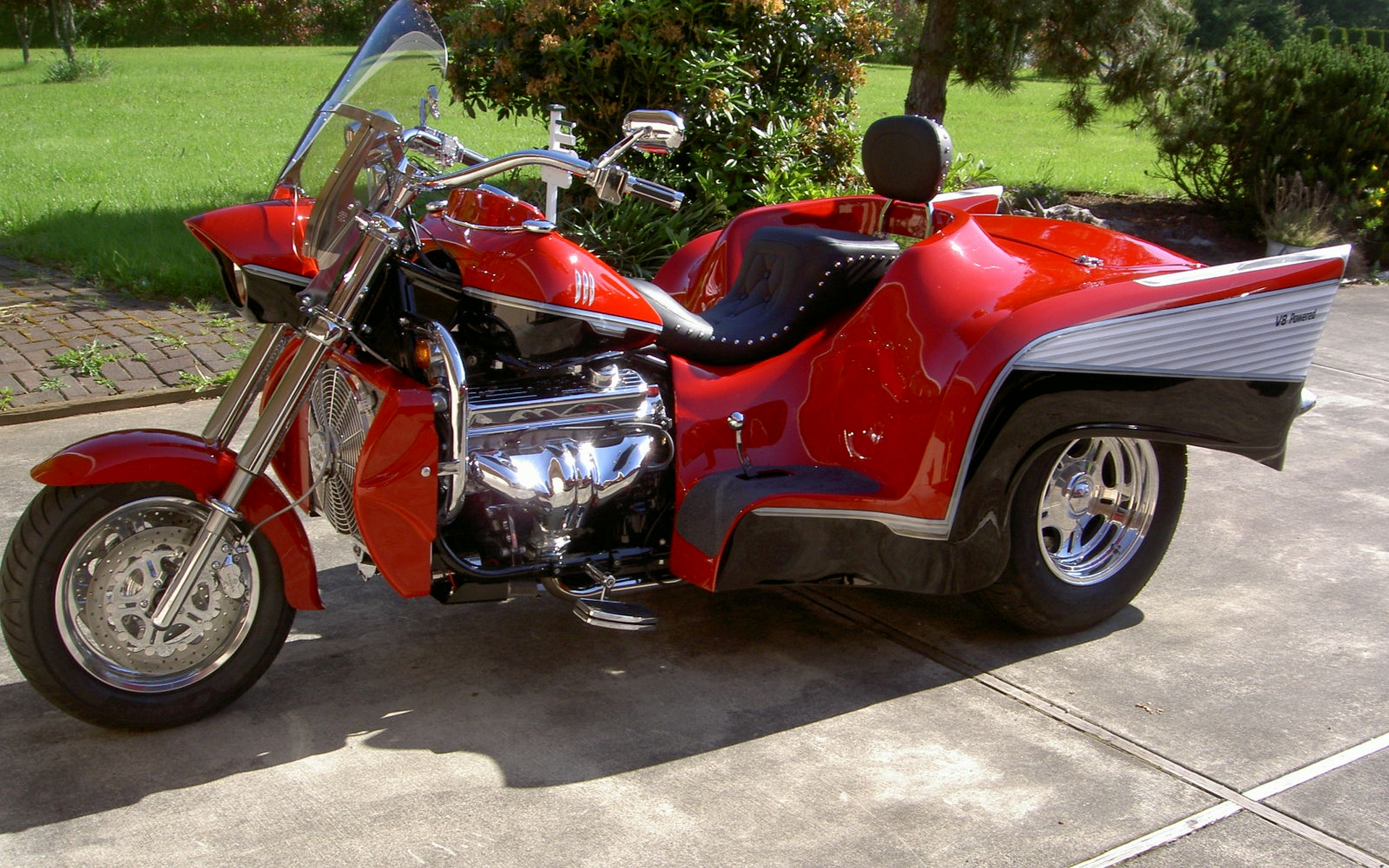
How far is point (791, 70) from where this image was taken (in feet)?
27.8

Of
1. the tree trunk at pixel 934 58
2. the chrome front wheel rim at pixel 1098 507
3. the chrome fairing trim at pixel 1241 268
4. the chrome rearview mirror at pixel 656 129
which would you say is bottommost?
the chrome front wheel rim at pixel 1098 507

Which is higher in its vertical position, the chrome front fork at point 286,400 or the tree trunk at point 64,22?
the tree trunk at point 64,22

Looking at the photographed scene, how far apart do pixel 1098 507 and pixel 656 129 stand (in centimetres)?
195

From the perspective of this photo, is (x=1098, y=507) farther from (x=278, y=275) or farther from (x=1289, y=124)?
(x=1289, y=124)

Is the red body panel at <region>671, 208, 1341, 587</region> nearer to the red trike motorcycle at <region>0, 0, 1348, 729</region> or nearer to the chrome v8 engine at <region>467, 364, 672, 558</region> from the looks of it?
the red trike motorcycle at <region>0, 0, 1348, 729</region>

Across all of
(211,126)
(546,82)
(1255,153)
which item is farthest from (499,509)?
(211,126)

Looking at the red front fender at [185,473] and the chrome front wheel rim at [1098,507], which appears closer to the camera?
the red front fender at [185,473]

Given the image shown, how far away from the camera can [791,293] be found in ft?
12.9

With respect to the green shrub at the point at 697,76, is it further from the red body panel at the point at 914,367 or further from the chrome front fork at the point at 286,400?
the chrome front fork at the point at 286,400

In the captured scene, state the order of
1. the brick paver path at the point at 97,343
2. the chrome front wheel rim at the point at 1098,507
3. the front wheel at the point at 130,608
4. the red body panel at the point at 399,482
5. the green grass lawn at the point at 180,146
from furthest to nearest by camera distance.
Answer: the green grass lawn at the point at 180,146, the brick paver path at the point at 97,343, the chrome front wheel rim at the point at 1098,507, the red body panel at the point at 399,482, the front wheel at the point at 130,608

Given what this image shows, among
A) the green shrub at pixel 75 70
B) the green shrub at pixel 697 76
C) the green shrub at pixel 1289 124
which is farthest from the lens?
the green shrub at pixel 75 70

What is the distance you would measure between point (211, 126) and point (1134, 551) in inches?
530

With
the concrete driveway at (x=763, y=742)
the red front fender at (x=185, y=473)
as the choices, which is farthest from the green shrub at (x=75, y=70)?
the red front fender at (x=185, y=473)

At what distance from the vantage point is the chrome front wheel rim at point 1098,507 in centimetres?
389
